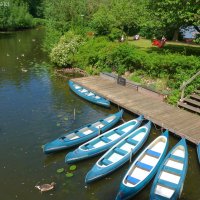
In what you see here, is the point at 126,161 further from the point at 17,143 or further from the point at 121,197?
the point at 17,143

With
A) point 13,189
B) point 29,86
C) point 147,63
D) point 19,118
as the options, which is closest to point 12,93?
point 29,86

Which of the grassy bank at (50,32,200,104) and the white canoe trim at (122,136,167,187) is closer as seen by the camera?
the white canoe trim at (122,136,167,187)

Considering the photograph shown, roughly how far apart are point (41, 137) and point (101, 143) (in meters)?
4.01

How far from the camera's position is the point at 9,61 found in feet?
127

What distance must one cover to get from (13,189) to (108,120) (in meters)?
8.09

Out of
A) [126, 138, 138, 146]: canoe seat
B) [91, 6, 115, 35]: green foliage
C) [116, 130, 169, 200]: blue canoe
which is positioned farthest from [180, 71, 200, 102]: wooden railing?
[91, 6, 115, 35]: green foliage

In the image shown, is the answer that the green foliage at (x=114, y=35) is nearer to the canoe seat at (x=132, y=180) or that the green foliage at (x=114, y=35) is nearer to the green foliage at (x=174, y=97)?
the green foliage at (x=174, y=97)

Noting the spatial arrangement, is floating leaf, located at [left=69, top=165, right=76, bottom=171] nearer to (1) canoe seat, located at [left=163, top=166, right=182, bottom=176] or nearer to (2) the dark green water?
(2) the dark green water

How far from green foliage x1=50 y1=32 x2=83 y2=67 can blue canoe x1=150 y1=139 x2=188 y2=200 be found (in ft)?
64.7

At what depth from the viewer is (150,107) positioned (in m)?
21.4

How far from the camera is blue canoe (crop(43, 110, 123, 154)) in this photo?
53.7 feet

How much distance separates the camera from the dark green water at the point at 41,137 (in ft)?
44.9

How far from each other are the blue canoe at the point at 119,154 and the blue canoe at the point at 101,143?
1.85ft

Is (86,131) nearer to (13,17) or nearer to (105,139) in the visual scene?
(105,139)
